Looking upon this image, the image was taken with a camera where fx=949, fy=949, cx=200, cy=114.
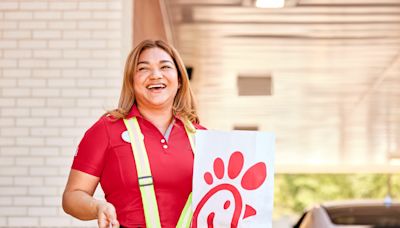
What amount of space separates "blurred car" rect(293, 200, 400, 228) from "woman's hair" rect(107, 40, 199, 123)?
564 cm

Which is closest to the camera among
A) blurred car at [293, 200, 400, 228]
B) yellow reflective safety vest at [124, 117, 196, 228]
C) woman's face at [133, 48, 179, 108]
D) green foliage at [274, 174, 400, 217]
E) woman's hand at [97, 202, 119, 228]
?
woman's hand at [97, 202, 119, 228]

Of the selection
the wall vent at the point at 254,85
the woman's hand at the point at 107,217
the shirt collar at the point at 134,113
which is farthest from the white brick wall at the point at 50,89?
the wall vent at the point at 254,85

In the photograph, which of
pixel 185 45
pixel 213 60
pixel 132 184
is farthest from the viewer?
pixel 213 60

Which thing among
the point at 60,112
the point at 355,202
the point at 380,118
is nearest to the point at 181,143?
the point at 60,112

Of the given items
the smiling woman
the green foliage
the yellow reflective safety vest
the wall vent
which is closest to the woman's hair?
the smiling woman

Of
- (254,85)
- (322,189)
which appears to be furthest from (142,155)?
(322,189)

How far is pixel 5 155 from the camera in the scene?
6602mm

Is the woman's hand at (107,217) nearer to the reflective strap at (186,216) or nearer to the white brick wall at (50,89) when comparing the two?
the reflective strap at (186,216)

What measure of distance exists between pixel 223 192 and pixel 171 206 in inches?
7.1

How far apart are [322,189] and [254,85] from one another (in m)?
31.7

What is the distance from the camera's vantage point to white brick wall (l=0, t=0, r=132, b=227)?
21.4ft

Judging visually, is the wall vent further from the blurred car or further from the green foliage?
the green foliage

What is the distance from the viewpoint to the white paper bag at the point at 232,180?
10.5 feet

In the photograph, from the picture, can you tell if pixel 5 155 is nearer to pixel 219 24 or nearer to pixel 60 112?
pixel 60 112
